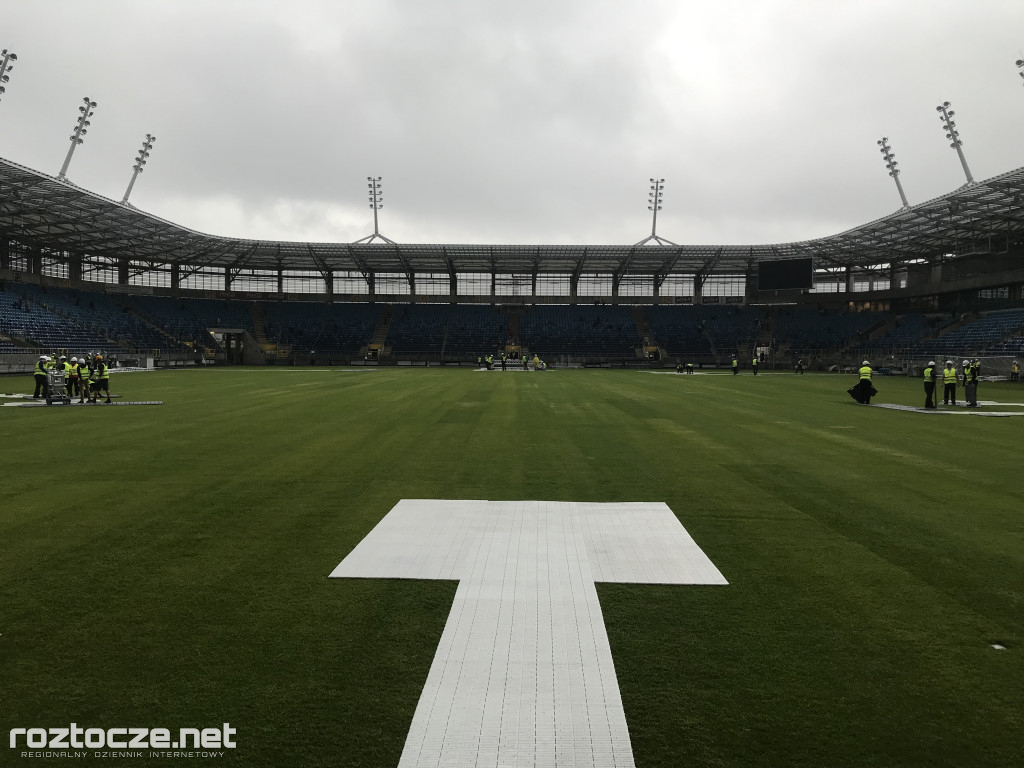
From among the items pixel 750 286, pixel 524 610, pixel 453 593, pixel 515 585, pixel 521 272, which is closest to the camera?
pixel 524 610

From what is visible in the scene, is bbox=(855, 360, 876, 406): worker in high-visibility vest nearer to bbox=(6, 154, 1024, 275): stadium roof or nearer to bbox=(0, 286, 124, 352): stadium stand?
bbox=(6, 154, 1024, 275): stadium roof

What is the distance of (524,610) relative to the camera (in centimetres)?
429

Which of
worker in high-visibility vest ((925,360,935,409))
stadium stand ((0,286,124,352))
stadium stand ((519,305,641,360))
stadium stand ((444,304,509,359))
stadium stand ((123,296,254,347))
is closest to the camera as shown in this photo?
worker in high-visibility vest ((925,360,935,409))

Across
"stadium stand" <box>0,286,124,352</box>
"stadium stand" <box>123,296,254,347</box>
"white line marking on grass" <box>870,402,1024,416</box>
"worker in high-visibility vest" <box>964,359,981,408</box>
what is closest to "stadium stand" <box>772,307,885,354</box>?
"worker in high-visibility vest" <box>964,359,981,408</box>

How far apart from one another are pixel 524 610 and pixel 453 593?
0.61 meters

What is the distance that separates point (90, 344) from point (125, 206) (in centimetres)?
1445

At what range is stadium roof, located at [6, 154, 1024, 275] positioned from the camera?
42.6 m

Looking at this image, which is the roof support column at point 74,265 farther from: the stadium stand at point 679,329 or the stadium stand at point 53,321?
the stadium stand at point 679,329

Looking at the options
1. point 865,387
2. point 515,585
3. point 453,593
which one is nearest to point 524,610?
point 515,585

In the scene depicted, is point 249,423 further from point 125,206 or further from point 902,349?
point 902,349

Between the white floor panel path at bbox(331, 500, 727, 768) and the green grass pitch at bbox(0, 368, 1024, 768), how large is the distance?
0.15 metres

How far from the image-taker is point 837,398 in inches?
936

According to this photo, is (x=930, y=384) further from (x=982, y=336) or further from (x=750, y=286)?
(x=750, y=286)

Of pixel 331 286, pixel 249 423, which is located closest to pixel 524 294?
pixel 331 286
